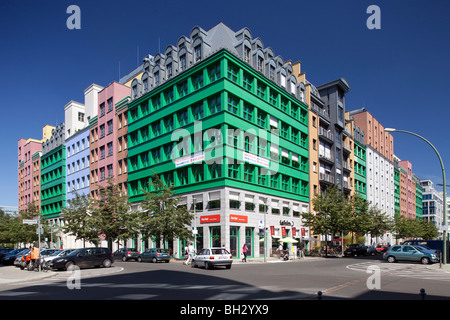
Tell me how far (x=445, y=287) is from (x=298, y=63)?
50508mm

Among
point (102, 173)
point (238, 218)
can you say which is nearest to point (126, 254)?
point (238, 218)

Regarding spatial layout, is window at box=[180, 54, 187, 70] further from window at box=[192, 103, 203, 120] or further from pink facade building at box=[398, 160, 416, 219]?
pink facade building at box=[398, 160, 416, 219]

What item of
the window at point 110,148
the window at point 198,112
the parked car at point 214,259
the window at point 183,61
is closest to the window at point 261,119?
the window at point 198,112

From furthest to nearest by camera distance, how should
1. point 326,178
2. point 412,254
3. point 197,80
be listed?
point 326,178 < point 197,80 < point 412,254

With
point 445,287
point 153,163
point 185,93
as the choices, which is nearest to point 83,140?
point 153,163

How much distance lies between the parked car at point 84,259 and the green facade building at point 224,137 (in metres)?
13.1

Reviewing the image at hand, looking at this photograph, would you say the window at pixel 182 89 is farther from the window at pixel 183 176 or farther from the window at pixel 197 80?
the window at pixel 183 176

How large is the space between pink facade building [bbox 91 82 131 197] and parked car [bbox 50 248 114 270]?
98.7 ft

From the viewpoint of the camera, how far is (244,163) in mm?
42469

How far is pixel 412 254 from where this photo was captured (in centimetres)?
3075

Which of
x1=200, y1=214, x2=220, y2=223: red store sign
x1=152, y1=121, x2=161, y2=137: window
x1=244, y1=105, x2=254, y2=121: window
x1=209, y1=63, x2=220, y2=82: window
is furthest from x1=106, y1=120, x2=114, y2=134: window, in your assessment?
x1=200, y1=214, x2=220, y2=223: red store sign

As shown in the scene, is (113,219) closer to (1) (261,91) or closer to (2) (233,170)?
(2) (233,170)

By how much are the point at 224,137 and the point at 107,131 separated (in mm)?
27734

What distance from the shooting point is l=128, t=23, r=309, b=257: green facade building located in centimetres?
4047
